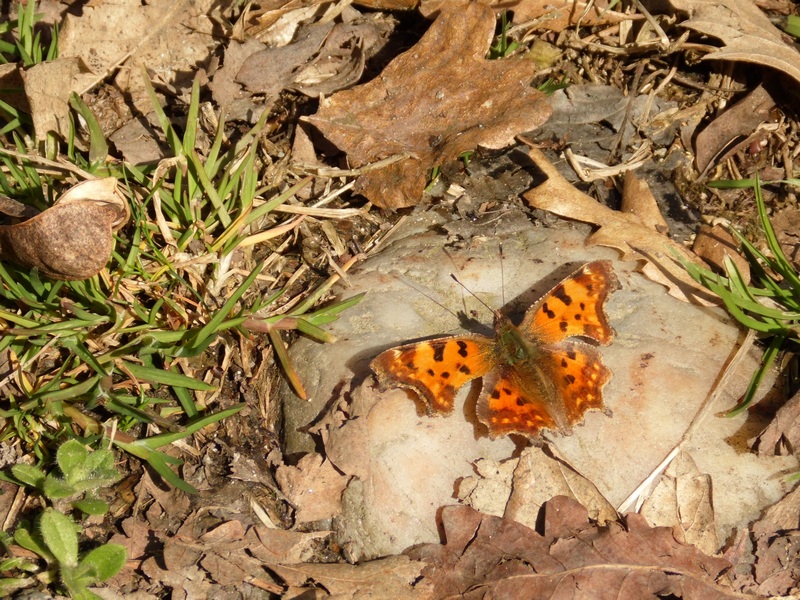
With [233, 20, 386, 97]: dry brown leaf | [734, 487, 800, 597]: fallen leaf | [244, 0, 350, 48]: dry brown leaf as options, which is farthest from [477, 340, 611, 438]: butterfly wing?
[244, 0, 350, 48]: dry brown leaf

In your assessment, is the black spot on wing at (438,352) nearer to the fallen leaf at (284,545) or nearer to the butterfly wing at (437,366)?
the butterfly wing at (437,366)

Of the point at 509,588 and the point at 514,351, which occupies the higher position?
the point at 514,351

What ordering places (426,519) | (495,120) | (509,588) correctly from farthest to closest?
(495,120) → (426,519) → (509,588)

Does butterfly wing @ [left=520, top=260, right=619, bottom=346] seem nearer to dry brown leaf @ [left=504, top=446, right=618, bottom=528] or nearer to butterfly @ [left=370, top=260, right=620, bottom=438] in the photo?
butterfly @ [left=370, top=260, right=620, bottom=438]

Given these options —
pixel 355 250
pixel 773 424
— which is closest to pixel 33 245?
pixel 355 250

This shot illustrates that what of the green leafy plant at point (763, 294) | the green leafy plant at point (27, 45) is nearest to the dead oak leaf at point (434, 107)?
the green leafy plant at point (763, 294)

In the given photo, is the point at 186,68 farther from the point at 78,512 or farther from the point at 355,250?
the point at 78,512

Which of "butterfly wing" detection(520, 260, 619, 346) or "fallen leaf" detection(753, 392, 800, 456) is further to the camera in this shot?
"butterfly wing" detection(520, 260, 619, 346)
